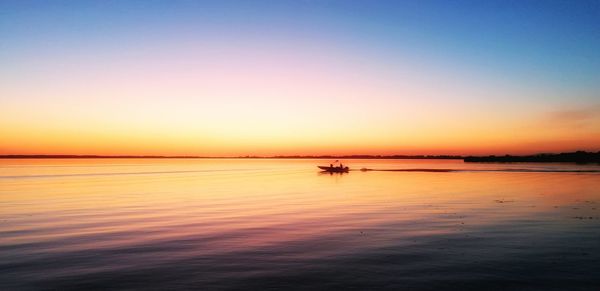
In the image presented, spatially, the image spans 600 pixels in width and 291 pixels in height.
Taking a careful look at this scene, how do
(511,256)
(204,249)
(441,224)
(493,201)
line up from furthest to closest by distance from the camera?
(493,201), (441,224), (204,249), (511,256)

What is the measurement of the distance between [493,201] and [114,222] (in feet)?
107

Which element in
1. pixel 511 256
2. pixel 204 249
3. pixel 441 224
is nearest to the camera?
pixel 511 256

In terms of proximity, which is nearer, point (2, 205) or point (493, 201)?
point (2, 205)

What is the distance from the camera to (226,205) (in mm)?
37094

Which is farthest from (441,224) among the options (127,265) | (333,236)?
(127,265)

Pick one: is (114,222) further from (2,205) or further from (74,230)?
(2,205)

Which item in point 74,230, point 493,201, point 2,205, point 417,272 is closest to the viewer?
point 417,272

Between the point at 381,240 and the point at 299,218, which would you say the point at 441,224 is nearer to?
the point at 381,240

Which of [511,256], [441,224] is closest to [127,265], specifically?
[511,256]

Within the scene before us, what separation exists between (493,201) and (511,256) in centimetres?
2389

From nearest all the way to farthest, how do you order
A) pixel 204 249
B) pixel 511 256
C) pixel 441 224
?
pixel 511 256
pixel 204 249
pixel 441 224

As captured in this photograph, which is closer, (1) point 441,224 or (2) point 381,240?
(2) point 381,240

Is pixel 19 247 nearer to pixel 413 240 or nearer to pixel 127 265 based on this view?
pixel 127 265

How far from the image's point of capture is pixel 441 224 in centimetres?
2581
